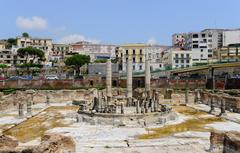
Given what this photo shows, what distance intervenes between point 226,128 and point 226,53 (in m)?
78.7

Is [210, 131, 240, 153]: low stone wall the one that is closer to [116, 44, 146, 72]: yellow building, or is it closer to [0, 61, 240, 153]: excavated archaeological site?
[0, 61, 240, 153]: excavated archaeological site

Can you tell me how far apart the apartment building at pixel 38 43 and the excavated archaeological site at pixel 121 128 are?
291 feet

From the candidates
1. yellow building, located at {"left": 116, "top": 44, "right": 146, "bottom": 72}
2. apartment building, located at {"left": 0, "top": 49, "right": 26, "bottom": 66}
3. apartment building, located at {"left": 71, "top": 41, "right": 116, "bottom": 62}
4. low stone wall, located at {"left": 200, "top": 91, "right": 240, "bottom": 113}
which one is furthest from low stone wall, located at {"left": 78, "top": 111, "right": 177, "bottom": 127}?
apartment building, located at {"left": 71, "top": 41, "right": 116, "bottom": 62}

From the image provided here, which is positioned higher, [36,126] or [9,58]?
[9,58]

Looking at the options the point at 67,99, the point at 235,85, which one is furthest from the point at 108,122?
the point at 235,85

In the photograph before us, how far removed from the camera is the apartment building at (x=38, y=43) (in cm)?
13200

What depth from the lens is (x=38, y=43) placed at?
137m

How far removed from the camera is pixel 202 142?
2303 cm

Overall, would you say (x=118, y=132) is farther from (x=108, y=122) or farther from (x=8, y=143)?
(x=8, y=143)

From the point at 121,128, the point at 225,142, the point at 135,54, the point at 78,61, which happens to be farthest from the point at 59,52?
the point at 225,142

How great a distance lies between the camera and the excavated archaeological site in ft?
62.2

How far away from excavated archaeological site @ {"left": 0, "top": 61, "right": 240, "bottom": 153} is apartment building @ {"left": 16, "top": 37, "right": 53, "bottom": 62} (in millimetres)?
88636

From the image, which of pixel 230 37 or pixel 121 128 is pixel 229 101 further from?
pixel 230 37

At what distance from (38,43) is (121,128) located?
113 meters
